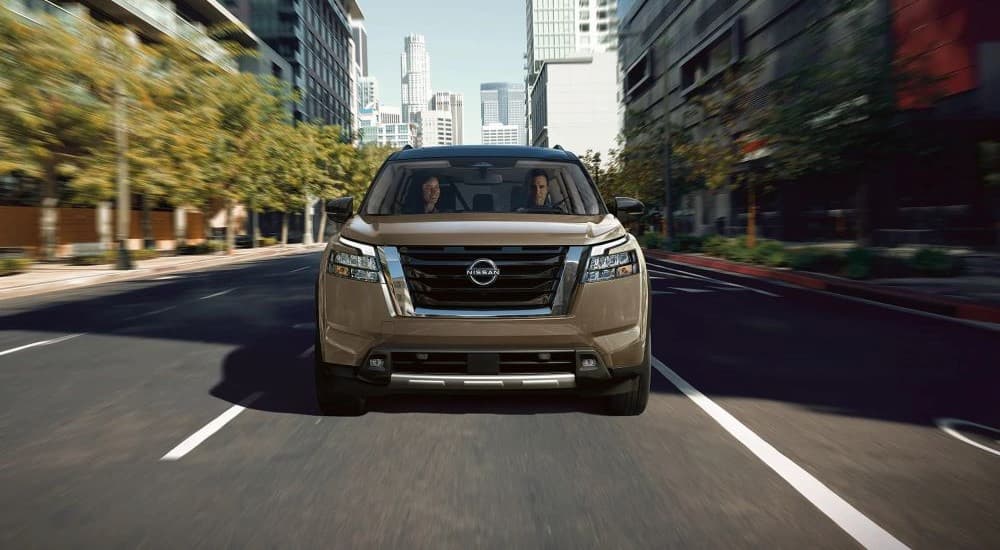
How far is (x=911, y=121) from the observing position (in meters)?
21.3

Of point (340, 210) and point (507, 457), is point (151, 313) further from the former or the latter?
point (507, 457)

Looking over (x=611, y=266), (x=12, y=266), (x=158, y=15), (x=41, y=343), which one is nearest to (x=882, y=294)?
(x=611, y=266)

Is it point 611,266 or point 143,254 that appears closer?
point 611,266

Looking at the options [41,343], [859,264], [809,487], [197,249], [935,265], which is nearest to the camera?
[809,487]

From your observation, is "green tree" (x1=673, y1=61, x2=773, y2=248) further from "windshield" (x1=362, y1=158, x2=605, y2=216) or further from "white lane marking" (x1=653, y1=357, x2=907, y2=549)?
"white lane marking" (x1=653, y1=357, x2=907, y2=549)

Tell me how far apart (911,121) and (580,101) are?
132 meters

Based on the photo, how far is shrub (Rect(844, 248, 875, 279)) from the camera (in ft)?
52.7

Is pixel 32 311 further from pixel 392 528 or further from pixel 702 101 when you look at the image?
pixel 702 101

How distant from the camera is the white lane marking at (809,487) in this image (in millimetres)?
3266

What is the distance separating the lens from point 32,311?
13.6 meters

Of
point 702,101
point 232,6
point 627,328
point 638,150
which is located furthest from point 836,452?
point 232,6

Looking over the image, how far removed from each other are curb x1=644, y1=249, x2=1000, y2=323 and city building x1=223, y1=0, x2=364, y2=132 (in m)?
44.8

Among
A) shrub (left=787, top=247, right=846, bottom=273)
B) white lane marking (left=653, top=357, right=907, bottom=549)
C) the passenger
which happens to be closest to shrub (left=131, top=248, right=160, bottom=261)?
shrub (left=787, top=247, right=846, bottom=273)

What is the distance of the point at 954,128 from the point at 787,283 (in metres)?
12.7
